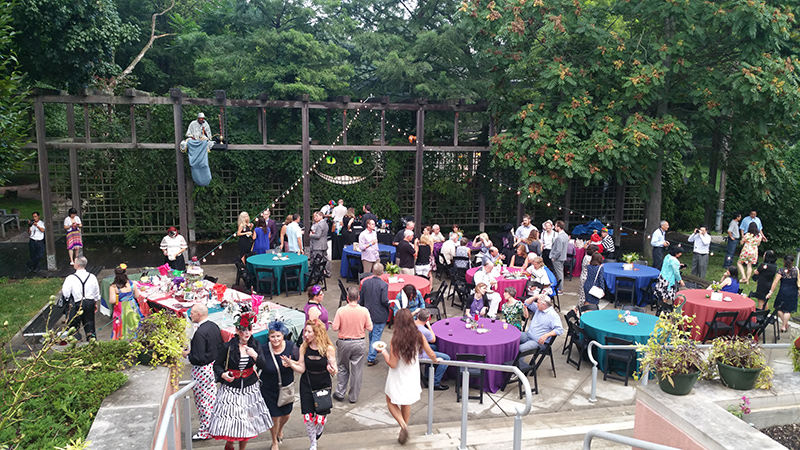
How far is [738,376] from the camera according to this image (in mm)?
5285

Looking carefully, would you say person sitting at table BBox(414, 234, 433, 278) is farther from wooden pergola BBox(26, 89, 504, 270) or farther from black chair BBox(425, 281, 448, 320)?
wooden pergola BBox(26, 89, 504, 270)

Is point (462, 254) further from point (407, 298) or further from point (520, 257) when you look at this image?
point (407, 298)

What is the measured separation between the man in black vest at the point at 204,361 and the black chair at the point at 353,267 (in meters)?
7.20

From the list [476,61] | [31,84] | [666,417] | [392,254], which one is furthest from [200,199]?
[666,417]

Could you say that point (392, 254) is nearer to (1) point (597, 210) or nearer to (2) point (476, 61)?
(2) point (476, 61)

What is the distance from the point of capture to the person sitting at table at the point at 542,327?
831 centimetres

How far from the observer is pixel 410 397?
20.1ft

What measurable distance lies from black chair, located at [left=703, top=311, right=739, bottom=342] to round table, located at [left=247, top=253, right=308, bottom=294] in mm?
7654

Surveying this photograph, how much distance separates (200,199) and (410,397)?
1373 cm

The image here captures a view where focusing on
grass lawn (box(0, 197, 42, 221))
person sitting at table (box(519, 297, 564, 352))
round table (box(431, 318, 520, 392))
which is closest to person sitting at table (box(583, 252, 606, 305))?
person sitting at table (box(519, 297, 564, 352))

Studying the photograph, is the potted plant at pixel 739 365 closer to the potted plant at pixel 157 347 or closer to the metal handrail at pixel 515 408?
the metal handrail at pixel 515 408

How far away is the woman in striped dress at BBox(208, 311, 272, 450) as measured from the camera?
18.0ft

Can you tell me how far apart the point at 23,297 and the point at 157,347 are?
27.6 ft

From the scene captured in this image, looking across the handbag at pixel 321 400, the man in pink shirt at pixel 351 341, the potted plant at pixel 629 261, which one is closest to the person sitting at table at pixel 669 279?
the potted plant at pixel 629 261
